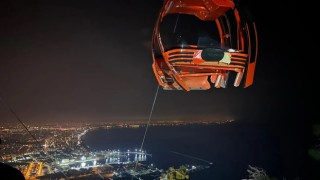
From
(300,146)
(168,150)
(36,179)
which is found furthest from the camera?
(168,150)

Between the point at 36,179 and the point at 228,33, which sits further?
the point at 36,179

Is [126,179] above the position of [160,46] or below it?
below

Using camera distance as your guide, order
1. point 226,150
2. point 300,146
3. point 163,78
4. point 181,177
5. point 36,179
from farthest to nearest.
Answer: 1. point 226,150
2. point 300,146
3. point 36,179
4. point 181,177
5. point 163,78

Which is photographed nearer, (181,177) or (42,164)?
(181,177)

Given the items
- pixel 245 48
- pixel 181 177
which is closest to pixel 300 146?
pixel 181 177

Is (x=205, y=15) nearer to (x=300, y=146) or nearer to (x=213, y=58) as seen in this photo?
(x=213, y=58)

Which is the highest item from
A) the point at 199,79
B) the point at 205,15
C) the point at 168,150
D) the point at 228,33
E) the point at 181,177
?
the point at 205,15

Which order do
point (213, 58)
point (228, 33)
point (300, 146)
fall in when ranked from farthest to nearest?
point (300, 146)
point (228, 33)
point (213, 58)

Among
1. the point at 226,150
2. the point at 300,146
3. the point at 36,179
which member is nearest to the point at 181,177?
the point at 36,179

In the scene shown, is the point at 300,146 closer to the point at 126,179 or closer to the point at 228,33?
the point at 126,179
